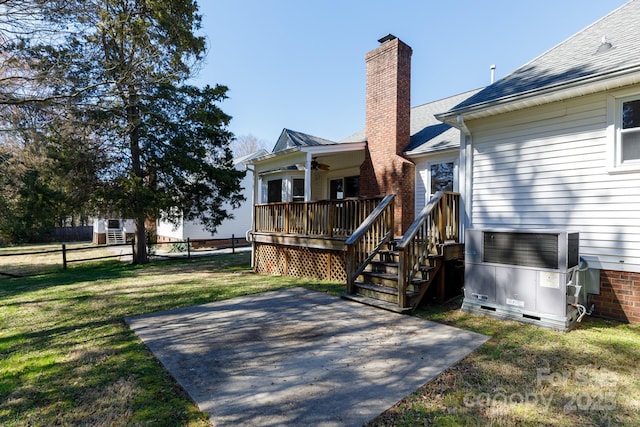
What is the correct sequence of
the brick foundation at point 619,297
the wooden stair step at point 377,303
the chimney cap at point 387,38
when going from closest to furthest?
the brick foundation at point 619,297, the wooden stair step at point 377,303, the chimney cap at point 387,38

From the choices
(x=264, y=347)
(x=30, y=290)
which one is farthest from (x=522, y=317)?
(x=30, y=290)

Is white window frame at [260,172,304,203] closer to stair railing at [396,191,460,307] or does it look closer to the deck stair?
the deck stair

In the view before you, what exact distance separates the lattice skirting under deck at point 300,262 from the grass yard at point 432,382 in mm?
3301

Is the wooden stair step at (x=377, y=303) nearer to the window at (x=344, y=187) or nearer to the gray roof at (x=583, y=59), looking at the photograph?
the gray roof at (x=583, y=59)

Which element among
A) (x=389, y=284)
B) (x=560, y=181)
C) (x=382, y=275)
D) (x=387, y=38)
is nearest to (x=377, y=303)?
(x=389, y=284)

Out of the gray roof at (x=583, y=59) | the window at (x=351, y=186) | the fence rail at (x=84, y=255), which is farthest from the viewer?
the fence rail at (x=84, y=255)

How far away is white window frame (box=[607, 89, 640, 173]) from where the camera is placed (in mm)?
4785

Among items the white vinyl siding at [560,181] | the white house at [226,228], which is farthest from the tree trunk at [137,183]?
the white vinyl siding at [560,181]

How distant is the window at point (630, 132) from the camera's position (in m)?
4.73

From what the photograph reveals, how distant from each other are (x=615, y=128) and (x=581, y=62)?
5.11 feet

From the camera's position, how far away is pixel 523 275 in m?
4.63

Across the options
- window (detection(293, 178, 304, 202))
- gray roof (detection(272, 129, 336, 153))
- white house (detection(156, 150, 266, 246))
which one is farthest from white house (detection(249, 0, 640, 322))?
white house (detection(156, 150, 266, 246))

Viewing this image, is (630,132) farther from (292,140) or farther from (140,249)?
(140,249)

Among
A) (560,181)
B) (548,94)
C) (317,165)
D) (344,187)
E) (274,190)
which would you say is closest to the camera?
(548,94)
